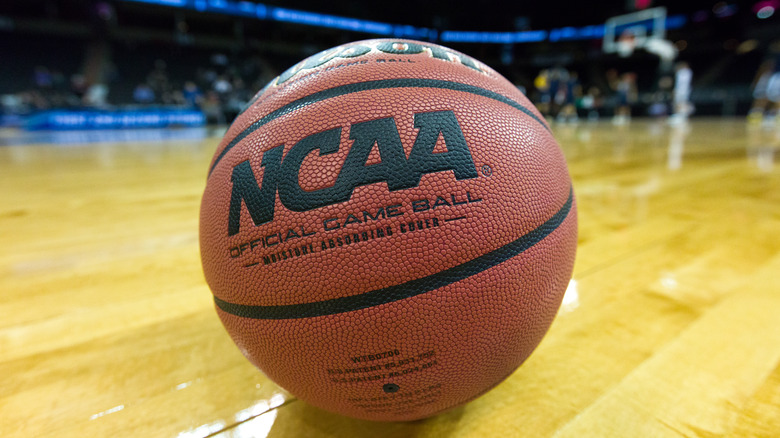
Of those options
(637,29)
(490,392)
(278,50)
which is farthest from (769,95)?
(278,50)

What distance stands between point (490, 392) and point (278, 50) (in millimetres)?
17635

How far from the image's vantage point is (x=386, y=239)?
0.49 meters

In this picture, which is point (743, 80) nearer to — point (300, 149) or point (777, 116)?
point (777, 116)

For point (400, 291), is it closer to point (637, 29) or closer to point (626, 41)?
point (626, 41)

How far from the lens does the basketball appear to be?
50 cm

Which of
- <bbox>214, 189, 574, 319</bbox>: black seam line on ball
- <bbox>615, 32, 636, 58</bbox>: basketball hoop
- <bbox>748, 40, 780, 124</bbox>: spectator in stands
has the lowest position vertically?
<bbox>748, 40, 780, 124</bbox>: spectator in stands

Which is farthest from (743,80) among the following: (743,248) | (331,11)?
(743,248)

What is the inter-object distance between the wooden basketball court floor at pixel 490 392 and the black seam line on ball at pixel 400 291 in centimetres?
21

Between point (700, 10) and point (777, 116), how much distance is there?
34.6 feet

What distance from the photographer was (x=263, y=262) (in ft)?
1.77

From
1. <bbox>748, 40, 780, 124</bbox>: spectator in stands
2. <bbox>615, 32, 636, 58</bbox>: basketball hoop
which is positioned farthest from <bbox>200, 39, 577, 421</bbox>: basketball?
<bbox>615, 32, 636, 58</bbox>: basketball hoop

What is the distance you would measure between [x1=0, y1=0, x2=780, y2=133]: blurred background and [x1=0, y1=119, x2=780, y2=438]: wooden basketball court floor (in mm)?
9766

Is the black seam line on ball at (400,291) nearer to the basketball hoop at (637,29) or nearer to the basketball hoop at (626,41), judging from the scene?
the basketball hoop at (637,29)

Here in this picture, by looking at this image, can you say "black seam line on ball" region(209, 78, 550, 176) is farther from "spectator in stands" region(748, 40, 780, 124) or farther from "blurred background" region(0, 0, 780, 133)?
"blurred background" region(0, 0, 780, 133)
